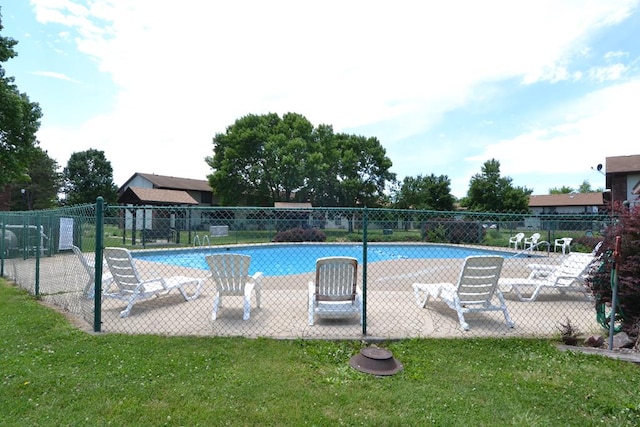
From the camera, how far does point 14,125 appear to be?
17641mm

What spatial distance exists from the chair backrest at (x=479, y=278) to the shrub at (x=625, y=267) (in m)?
1.23

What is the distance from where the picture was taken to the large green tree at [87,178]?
48.0 m

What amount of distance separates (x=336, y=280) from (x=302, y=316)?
80 centimetres

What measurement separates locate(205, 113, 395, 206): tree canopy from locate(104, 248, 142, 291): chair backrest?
85.1 feet

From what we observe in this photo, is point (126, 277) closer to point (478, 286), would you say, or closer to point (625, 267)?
point (478, 286)

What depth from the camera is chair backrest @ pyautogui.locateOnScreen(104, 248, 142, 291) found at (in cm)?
557

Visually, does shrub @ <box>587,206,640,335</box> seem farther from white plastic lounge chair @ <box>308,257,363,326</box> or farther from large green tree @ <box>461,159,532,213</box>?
large green tree @ <box>461,159,532,213</box>

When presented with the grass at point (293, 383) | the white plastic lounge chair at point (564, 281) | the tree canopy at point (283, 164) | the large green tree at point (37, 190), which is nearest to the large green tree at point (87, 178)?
the large green tree at point (37, 190)

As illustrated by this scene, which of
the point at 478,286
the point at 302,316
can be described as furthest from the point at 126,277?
the point at 478,286

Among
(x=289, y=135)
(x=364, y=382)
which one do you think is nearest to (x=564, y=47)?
(x=364, y=382)

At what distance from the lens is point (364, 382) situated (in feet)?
10.7

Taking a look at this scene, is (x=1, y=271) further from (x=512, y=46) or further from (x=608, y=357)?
(x=512, y=46)

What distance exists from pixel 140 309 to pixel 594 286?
6658 mm

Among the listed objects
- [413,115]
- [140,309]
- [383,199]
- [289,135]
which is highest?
[289,135]
